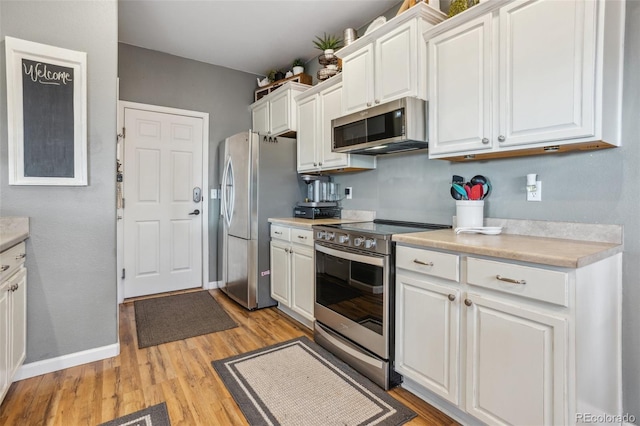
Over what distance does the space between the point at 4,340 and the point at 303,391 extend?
1504mm

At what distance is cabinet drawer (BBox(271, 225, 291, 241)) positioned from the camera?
2.92 m

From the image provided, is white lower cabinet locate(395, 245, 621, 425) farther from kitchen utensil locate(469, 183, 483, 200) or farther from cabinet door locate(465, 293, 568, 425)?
kitchen utensil locate(469, 183, 483, 200)

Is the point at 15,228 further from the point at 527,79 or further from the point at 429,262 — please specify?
the point at 527,79

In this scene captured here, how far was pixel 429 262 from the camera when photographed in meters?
1.65

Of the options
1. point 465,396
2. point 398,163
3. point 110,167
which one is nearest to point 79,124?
point 110,167

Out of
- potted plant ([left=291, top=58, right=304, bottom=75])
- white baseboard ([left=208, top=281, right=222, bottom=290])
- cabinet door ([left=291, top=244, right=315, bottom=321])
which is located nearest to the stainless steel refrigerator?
cabinet door ([left=291, top=244, right=315, bottom=321])

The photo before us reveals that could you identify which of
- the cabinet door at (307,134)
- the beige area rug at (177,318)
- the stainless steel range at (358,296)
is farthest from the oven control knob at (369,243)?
the beige area rug at (177,318)

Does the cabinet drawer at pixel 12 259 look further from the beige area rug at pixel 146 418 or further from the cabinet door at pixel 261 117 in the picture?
the cabinet door at pixel 261 117

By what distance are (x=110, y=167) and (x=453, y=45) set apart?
2310 mm

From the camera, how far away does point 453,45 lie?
187 centimetres

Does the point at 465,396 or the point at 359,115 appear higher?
the point at 359,115

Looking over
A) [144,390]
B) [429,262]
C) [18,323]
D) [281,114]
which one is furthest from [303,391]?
[281,114]

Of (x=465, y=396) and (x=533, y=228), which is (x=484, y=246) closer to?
(x=533, y=228)

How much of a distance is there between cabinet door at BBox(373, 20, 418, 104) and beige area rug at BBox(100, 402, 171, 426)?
2283mm
